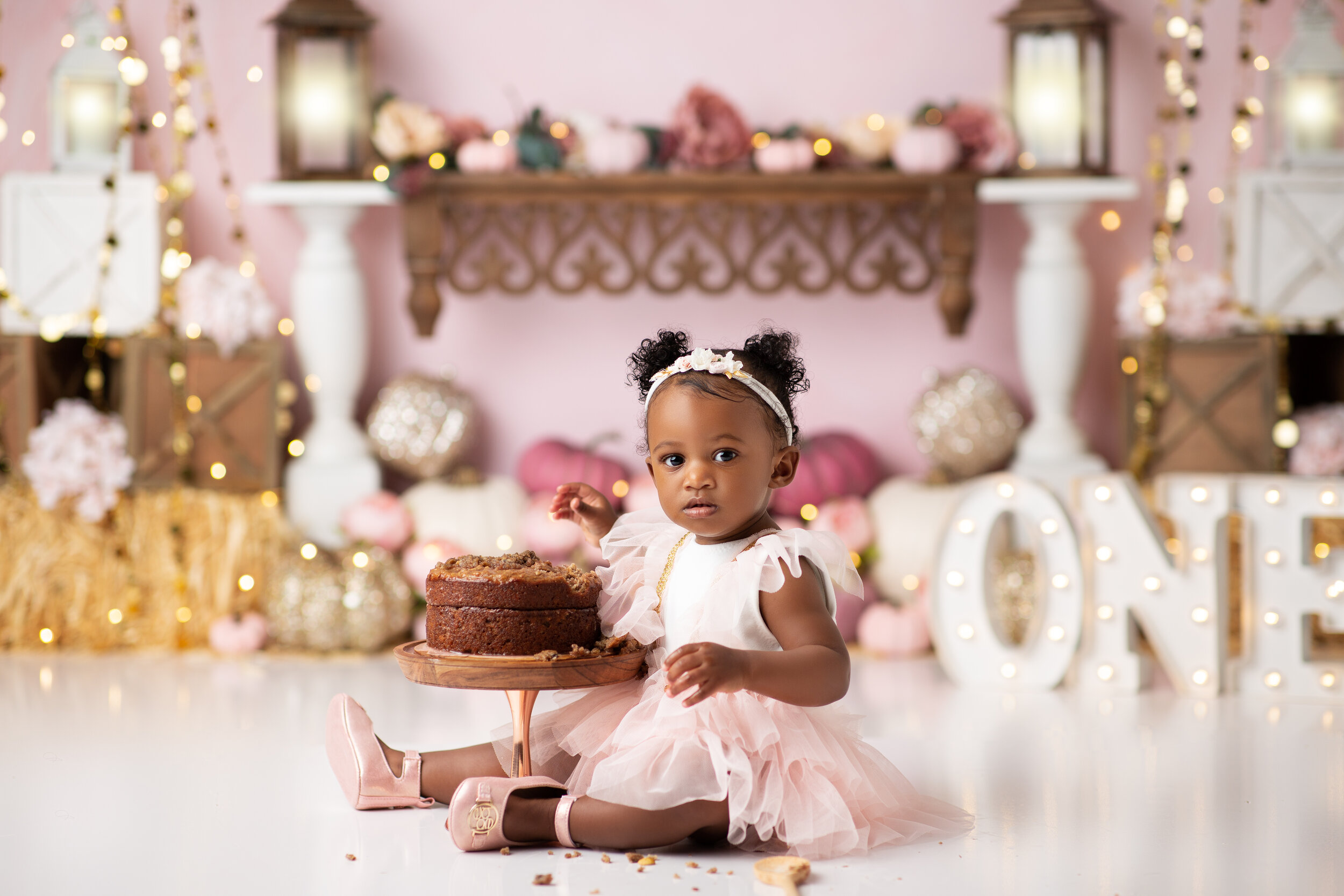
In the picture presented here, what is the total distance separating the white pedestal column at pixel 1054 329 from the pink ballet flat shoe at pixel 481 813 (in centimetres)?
220

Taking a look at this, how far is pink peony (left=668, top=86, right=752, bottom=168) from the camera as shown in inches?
138

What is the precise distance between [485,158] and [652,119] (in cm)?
58

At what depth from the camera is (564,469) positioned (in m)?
3.64

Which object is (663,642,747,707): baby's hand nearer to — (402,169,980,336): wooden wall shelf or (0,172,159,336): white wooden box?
(402,169,980,336): wooden wall shelf

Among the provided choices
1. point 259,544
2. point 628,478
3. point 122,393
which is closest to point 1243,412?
point 628,478

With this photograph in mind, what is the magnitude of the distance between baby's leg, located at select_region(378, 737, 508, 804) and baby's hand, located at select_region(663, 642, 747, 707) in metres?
0.48

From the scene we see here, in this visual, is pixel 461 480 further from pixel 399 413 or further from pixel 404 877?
pixel 404 877

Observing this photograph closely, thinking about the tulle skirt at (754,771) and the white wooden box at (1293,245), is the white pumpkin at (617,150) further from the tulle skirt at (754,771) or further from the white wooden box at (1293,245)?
the tulle skirt at (754,771)

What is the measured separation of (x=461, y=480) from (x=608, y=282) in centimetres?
75

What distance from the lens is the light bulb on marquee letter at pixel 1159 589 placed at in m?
2.93

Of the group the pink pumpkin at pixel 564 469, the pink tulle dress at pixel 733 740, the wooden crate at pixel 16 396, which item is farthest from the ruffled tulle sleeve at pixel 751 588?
the wooden crate at pixel 16 396

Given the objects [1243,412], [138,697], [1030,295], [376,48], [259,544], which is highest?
[376,48]

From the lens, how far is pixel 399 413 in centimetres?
363

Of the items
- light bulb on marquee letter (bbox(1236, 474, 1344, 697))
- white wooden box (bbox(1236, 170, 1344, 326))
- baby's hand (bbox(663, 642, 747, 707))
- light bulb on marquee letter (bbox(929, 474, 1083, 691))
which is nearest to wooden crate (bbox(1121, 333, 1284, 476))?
white wooden box (bbox(1236, 170, 1344, 326))
